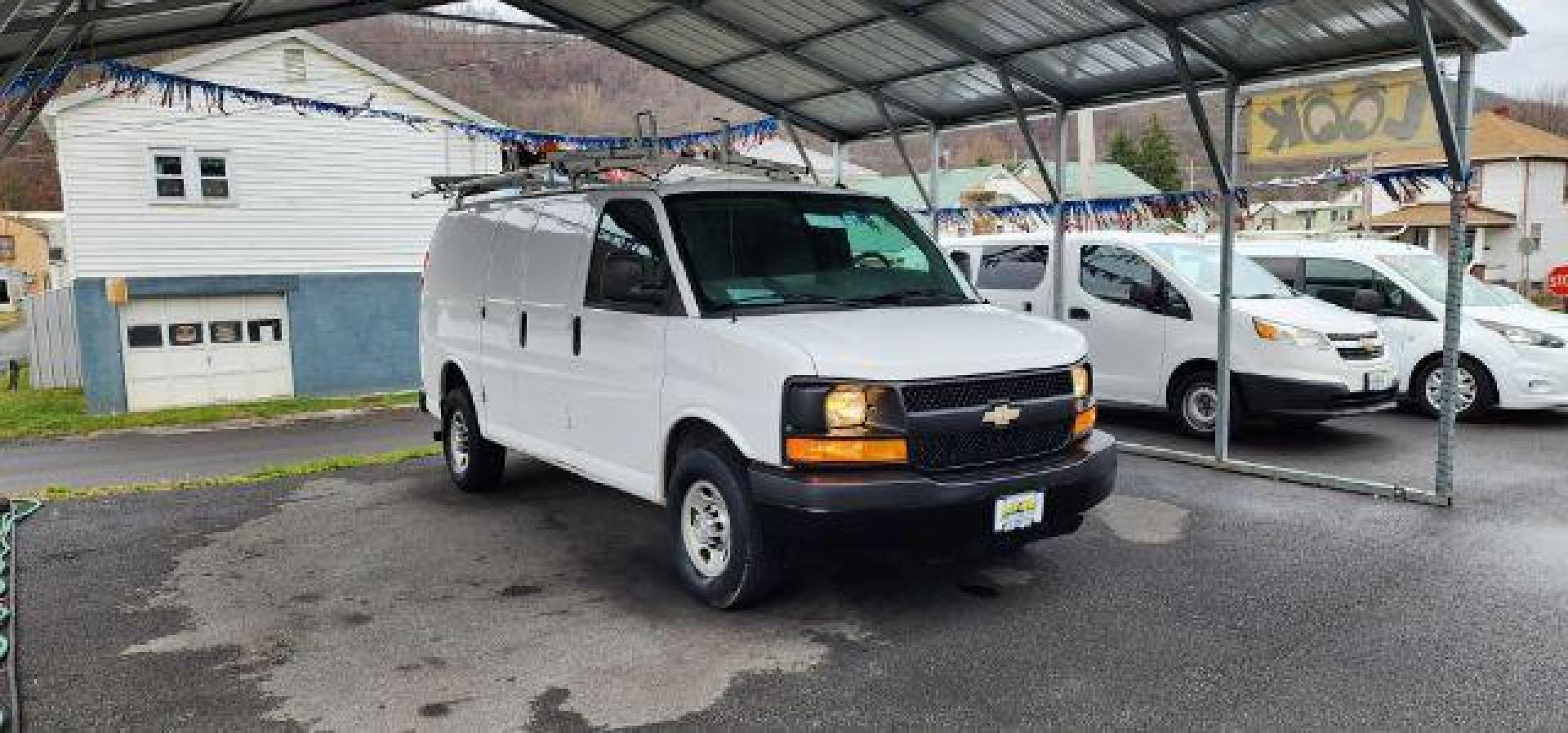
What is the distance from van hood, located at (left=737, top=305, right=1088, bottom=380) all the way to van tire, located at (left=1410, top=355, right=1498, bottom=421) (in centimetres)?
690

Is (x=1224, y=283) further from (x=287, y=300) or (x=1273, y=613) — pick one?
(x=287, y=300)

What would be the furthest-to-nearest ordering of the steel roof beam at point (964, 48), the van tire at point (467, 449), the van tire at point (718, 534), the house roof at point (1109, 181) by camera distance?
the house roof at point (1109, 181) → the steel roof beam at point (964, 48) → the van tire at point (467, 449) → the van tire at point (718, 534)

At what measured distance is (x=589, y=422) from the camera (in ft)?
18.7

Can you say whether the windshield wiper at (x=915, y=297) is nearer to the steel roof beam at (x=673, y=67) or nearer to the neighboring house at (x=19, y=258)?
the steel roof beam at (x=673, y=67)

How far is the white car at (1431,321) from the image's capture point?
970 cm

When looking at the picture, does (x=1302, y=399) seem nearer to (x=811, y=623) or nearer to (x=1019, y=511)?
(x=1019, y=511)

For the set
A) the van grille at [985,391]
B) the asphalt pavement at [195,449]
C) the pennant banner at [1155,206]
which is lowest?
the asphalt pavement at [195,449]

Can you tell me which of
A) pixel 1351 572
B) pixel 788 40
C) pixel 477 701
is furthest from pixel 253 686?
pixel 788 40

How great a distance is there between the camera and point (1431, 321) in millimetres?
10180

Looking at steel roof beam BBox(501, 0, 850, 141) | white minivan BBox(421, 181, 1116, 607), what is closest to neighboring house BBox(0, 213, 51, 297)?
steel roof beam BBox(501, 0, 850, 141)

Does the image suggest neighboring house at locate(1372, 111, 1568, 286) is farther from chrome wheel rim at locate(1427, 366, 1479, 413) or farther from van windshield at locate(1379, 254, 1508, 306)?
chrome wheel rim at locate(1427, 366, 1479, 413)

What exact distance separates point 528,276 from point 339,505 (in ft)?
8.16

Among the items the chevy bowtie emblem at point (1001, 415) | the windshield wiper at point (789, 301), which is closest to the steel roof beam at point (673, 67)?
the windshield wiper at point (789, 301)

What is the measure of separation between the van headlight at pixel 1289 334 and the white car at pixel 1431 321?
1481 millimetres
